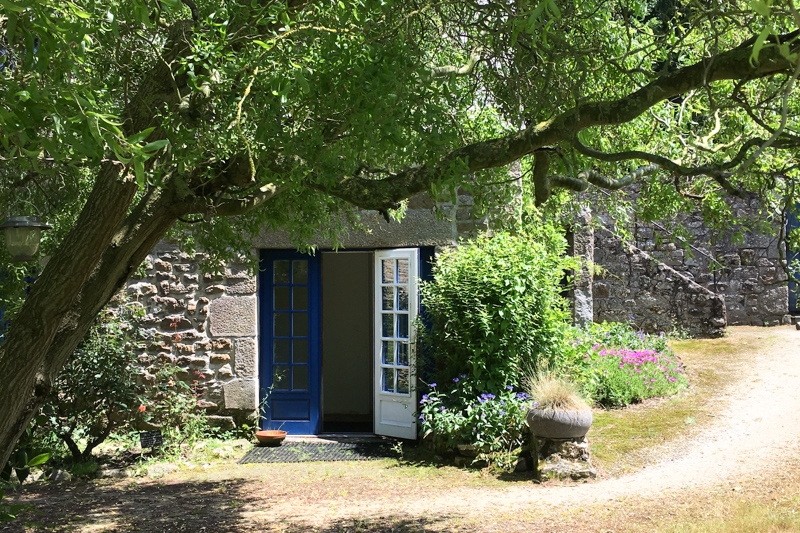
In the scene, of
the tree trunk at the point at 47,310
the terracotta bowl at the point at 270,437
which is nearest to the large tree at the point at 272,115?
the tree trunk at the point at 47,310

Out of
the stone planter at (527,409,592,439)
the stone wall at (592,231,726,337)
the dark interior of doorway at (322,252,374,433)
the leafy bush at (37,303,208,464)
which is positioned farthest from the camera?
the stone wall at (592,231,726,337)

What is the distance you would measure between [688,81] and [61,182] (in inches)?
181

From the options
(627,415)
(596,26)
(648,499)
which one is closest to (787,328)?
(627,415)

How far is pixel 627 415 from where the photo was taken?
7516 mm

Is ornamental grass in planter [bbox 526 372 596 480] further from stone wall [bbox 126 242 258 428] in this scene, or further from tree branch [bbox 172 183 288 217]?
stone wall [bbox 126 242 258 428]

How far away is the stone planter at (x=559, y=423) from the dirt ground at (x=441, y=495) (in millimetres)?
384

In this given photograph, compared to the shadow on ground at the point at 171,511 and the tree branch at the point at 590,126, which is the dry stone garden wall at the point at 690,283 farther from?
the tree branch at the point at 590,126

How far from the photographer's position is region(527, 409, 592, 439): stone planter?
5812 millimetres

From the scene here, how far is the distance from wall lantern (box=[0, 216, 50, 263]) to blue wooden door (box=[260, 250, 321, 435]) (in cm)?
327

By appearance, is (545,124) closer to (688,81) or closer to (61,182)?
(688,81)

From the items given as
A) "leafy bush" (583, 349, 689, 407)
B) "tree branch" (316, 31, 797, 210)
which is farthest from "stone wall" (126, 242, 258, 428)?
"tree branch" (316, 31, 797, 210)

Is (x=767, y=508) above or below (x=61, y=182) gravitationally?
below

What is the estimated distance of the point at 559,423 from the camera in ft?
19.1

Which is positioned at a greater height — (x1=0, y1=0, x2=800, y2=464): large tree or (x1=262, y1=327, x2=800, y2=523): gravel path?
(x1=0, y1=0, x2=800, y2=464): large tree
